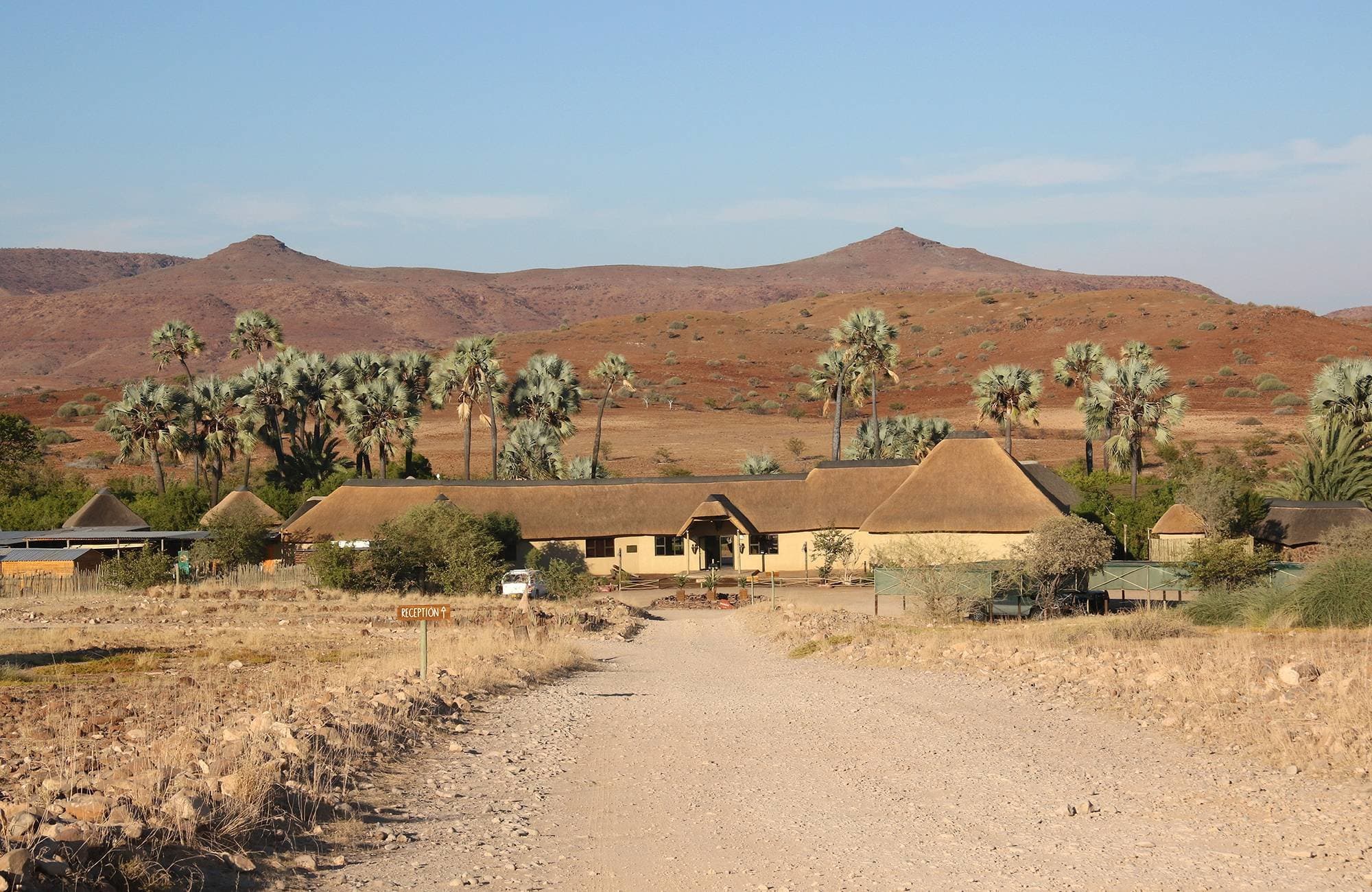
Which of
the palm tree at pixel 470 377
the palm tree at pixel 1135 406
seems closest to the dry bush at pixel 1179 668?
the palm tree at pixel 1135 406

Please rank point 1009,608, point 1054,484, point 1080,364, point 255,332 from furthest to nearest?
1. point 255,332
2. point 1080,364
3. point 1054,484
4. point 1009,608

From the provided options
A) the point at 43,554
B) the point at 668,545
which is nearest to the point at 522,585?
the point at 668,545

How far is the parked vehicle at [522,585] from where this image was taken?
4266 centimetres

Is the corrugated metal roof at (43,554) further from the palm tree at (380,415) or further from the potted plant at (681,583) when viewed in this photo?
the potted plant at (681,583)

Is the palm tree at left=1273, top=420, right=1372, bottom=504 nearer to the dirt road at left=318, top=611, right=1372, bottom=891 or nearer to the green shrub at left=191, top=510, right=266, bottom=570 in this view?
the dirt road at left=318, top=611, right=1372, bottom=891

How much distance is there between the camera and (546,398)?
220 feet

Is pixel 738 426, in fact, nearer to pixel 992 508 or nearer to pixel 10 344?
pixel 992 508

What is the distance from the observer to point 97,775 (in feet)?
36.9

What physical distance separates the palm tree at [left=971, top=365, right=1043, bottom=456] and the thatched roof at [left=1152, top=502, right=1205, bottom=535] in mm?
17923

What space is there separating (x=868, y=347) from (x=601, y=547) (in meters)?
19.8

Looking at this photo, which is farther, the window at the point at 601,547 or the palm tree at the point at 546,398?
the palm tree at the point at 546,398

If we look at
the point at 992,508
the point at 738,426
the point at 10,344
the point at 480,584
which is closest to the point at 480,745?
the point at 480,584

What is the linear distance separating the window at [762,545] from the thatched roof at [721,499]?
0.86 meters

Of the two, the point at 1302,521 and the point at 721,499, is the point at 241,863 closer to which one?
the point at 1302,521
